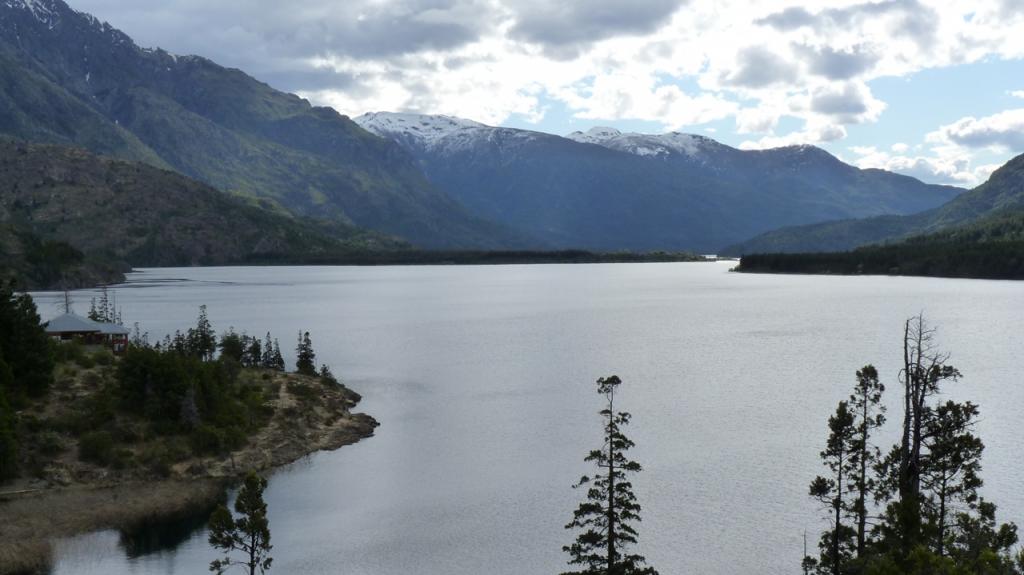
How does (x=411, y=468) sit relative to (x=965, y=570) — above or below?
below

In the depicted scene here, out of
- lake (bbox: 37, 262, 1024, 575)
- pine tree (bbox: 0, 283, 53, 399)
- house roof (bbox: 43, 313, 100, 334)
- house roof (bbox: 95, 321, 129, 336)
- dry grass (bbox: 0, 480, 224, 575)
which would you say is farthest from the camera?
house roof (bbox: 95, 321, 129, 336)

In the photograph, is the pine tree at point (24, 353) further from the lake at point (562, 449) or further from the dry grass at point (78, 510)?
the lake at point (562, 449)

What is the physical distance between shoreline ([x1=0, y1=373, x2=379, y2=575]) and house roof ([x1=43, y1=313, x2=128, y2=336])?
32021 mm

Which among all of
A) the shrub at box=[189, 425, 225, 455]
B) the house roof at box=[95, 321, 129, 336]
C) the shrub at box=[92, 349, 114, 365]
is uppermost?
the house roof at box=[95, 321, 129, 336]

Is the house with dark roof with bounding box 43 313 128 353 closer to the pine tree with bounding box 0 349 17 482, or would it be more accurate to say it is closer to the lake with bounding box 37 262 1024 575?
the lake with bounding box 37 262 1024 575

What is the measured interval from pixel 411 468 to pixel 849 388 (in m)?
52.1

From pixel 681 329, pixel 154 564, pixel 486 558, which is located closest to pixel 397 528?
pixel 486 558

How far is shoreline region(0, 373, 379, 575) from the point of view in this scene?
54.0m

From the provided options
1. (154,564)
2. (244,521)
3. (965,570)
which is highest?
(965,570)

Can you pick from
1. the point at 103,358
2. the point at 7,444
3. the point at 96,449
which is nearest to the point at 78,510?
the point at 7,444

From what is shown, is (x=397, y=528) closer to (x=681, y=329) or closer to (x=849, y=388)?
(x=849, y=388)

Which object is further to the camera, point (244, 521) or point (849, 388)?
point (849, 388)

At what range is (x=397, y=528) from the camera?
56.5 metres

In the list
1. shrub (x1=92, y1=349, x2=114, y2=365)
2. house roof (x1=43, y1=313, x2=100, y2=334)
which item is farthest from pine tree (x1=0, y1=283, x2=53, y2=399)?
house roof (x1=43, y1=313, x2=100, y2=334)
